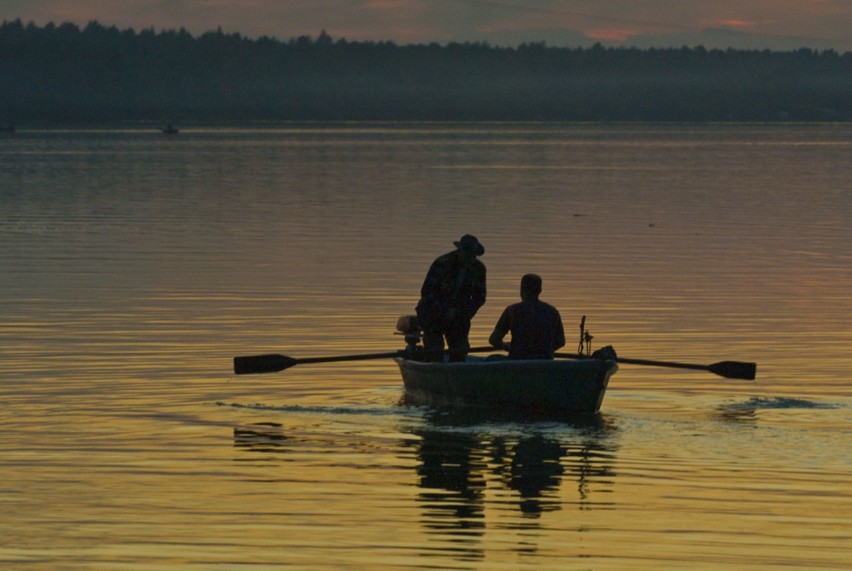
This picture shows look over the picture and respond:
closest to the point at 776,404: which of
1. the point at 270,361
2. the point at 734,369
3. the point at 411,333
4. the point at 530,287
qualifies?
the point at 734,369

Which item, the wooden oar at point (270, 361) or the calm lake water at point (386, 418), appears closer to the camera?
the calm lake water at point (386, 418)

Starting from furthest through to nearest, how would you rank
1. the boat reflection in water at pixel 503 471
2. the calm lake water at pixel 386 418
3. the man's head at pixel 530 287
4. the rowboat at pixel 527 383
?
1. the man's head at pixel 530 287
2. the rowboat at pixel 527 383
3. the boat reflection in water at pixel 503 471
4. the calm lake water at pixel 386 418

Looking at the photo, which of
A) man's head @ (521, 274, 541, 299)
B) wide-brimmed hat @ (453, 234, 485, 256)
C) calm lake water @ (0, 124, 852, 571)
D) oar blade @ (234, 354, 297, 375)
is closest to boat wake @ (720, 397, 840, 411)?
calm lake water @ (0, 124, 852, 571)

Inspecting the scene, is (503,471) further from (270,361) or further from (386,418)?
(270,361)

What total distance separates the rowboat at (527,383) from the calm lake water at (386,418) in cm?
24

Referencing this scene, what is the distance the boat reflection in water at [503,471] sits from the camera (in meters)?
14.5

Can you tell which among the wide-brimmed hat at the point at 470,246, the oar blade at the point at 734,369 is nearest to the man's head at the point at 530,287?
the wide-brimmed hat at the point at 470,246

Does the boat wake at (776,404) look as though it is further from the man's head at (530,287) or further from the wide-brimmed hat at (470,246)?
the wide-brimmed hat at (470,246)

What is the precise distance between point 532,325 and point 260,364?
3492 mm

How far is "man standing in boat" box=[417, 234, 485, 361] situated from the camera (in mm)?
20688

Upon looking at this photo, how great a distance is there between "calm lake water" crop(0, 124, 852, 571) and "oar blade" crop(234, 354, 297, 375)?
410mm

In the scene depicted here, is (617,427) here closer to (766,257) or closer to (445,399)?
(445,399)

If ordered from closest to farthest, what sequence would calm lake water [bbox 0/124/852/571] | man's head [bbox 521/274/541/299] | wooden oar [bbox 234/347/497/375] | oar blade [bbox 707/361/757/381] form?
calm lake water [bbox 0/124/852/571], man's head [bbox 521/274/541/299], oar blade [bbox 707/361/757/381], wooden oar [bbox 234/347/497/375]

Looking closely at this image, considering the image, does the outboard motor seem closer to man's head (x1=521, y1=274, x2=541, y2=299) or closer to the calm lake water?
the calm lake water
